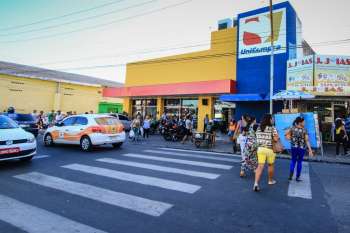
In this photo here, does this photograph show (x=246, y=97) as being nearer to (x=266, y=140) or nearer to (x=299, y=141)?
(x=299, y=141)

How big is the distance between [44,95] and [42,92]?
44 centimetres

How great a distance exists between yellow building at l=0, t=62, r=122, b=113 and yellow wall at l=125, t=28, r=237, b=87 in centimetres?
1398

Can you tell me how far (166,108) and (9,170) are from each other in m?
16.9

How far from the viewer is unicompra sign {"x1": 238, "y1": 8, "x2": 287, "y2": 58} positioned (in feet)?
57.3

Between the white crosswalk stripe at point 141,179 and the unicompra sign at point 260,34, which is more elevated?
the unicompra sign at point 260,34

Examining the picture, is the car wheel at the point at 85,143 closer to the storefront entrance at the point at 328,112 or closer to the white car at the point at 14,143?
the white car at the point at 14,143

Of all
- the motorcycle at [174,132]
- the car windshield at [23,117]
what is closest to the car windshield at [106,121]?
the motorcycle at [174,132]

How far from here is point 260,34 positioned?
720 inches

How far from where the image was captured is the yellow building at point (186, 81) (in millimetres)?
19750

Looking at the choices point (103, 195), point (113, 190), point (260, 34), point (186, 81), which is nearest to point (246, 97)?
point (260, 34)

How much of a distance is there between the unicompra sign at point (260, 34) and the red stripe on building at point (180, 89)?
2908mm

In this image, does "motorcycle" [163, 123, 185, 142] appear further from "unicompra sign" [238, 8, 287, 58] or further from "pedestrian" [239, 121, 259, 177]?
"pedestrian" [239, 121, 259, 177]

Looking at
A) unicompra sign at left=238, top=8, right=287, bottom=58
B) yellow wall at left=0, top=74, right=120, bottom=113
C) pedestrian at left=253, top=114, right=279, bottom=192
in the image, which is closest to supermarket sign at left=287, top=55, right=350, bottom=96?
unicompra sign at left=238, top=8, right=287, bottom=58

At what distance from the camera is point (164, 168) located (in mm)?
7902
